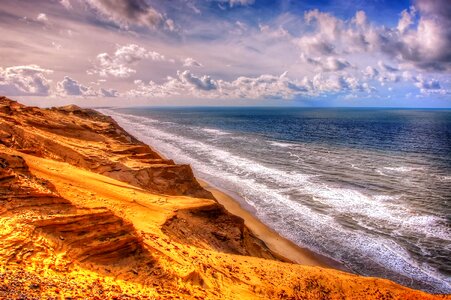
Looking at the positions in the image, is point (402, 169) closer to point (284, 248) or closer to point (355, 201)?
point (355, 201)

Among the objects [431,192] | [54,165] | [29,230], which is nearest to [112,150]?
[54,165]

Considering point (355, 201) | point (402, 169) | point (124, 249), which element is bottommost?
point (355, 201)

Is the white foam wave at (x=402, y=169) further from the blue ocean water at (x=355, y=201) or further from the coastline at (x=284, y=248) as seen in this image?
the coastline at (x=284, y=248)

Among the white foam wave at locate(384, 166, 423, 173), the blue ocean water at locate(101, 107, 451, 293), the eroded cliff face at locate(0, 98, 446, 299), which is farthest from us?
the white foam wave at locate(384, 166, 423, 173)

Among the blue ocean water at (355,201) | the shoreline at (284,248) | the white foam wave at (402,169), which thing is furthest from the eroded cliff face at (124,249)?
the white foam wave at (402,169)

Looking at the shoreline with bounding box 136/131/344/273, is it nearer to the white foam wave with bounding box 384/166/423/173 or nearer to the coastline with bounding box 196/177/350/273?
the coastline with bounding box 196/177/350/273

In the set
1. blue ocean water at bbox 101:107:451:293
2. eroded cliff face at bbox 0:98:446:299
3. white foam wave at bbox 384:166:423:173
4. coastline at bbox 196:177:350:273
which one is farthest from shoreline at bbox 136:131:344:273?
white foam wave at bbox 384:166:423:173

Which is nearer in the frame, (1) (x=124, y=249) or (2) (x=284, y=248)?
(1) (x=124, y=249)

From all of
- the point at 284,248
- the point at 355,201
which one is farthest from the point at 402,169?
the point at 284,248

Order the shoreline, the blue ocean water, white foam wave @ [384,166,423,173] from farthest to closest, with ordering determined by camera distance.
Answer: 1. white foam wave @ [384,166,423,173]
2. the blue ocean water
3. the shoreline
